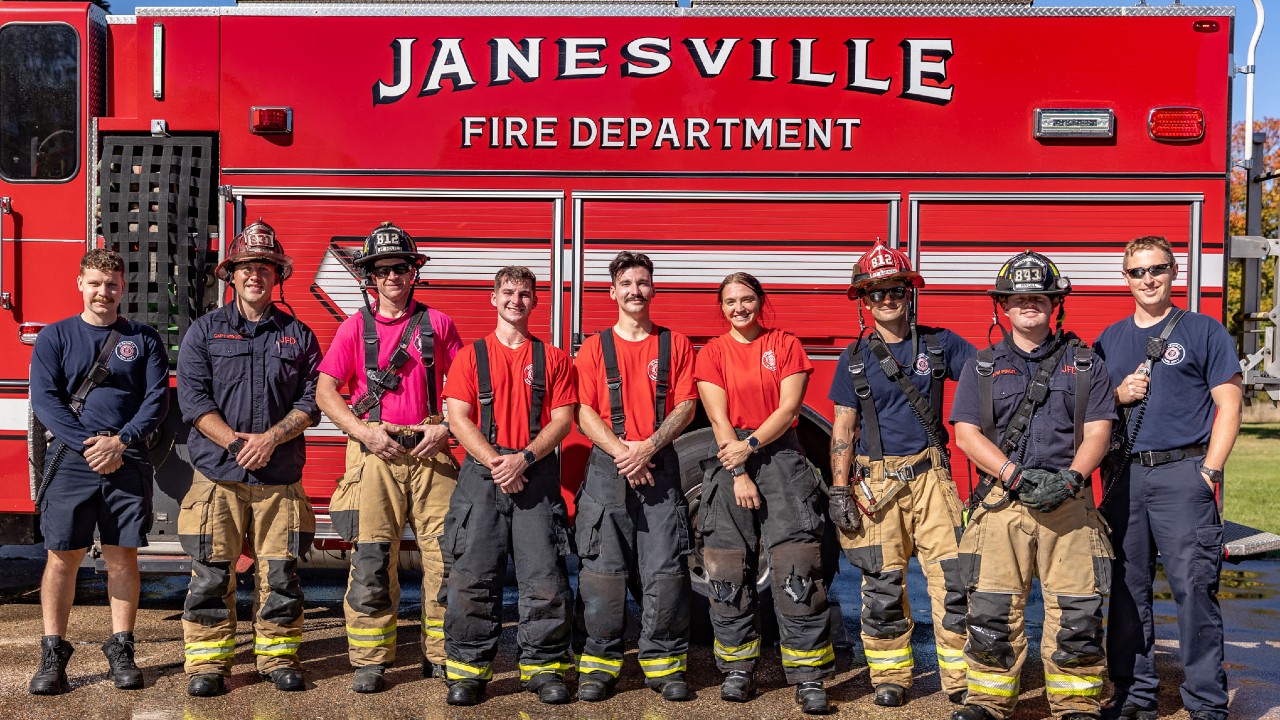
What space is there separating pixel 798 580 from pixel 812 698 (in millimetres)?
520

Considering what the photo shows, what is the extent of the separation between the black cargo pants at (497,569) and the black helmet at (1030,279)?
88.0 inches

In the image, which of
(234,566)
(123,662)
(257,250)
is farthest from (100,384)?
(123,662)

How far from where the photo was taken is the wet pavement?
4434 millimetres

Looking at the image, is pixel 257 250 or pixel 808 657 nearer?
pixel 808 657

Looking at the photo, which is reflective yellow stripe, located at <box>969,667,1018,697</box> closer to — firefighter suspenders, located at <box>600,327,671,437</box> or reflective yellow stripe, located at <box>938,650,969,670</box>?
reflective yellow stripe, located at <box>938,650,969,670</box>

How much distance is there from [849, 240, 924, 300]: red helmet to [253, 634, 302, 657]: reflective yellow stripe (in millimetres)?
3179

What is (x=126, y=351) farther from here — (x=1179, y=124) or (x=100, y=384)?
(x=1179, y=124)

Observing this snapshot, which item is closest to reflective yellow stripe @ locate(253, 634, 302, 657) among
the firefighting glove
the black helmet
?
the firefighting glove

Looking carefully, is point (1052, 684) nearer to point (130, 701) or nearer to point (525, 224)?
point (525, 224)

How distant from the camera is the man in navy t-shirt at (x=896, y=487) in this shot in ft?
14.9

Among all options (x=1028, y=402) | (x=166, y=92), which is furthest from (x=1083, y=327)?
(x=166, y=92)

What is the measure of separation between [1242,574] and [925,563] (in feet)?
14.7

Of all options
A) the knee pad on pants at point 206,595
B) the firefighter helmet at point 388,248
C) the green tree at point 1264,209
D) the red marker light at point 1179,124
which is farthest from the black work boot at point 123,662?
the green tree at point 1264,209

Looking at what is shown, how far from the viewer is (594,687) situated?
456 cm
